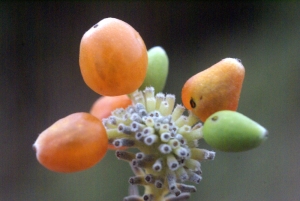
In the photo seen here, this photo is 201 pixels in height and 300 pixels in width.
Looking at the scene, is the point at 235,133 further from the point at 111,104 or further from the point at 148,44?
the point at 148,44

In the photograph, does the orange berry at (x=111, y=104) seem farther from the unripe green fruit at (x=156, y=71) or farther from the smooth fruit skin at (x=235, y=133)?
the smooth fruit skin at (x=235, y=133)

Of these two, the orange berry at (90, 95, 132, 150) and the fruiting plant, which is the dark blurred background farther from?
the fruiting plant

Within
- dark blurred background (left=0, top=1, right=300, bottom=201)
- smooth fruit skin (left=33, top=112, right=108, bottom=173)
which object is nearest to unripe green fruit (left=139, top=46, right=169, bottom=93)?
smooth fruit skin (left=33, top=112, right=108, bottom=173)

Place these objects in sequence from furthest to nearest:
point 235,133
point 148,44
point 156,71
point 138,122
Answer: point 148,44 < point 156,71 < point 138,122 < point 235,133

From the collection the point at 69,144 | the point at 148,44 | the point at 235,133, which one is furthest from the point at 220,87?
the point at 148,44

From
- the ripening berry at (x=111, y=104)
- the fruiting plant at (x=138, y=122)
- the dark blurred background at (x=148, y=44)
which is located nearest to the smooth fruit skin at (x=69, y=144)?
the fruiting plant at (x=138, y=122)

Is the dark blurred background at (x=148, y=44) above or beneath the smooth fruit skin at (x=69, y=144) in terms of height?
above

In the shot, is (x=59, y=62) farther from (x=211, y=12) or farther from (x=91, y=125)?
(x=91, y=125)

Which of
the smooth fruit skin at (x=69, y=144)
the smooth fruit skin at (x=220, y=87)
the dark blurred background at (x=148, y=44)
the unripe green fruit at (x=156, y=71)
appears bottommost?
the smooth fruit skin at (x=69, y=144)
